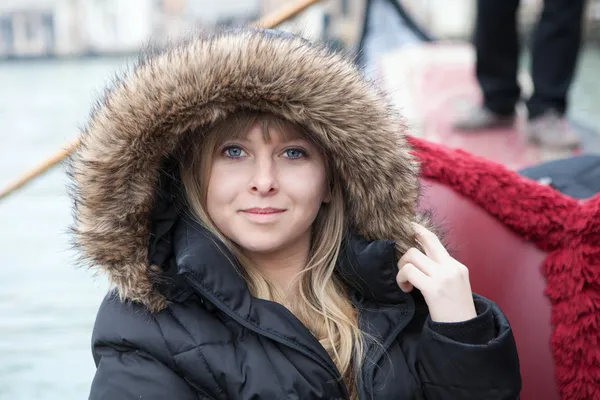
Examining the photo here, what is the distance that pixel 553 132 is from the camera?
9.36 feet

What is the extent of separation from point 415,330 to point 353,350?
101mm

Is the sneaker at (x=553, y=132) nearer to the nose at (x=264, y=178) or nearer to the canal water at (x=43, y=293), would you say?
the canal water at (x=43, y=293)

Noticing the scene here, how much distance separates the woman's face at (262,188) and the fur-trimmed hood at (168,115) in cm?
4

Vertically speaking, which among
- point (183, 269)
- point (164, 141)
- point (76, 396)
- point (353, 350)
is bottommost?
point (76, 396)

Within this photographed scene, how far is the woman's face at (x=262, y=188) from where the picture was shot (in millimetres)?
1354

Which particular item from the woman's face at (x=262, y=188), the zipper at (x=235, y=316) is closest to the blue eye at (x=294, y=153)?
the woman's face at (x=262, y=188)

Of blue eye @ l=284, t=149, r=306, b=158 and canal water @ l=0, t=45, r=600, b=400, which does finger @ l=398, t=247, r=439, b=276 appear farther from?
canal water @ l=0, t=45, r=600, b=400

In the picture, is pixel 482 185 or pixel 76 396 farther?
pixel 76 396

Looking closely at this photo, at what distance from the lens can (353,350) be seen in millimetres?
1410

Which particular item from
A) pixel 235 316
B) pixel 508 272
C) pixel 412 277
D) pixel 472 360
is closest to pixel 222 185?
pixel 235 316

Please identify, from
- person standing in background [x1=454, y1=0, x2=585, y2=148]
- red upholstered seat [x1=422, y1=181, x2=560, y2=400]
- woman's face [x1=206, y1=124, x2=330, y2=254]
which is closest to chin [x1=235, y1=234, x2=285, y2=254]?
woman's face [x1=206, y1=124, x2=330, y2=254]

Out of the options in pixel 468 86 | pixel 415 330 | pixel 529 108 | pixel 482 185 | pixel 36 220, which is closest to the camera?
pixel 415 330

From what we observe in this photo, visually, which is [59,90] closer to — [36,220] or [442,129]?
[36,220]

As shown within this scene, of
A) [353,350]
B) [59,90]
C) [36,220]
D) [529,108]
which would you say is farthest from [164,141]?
[59,90]
